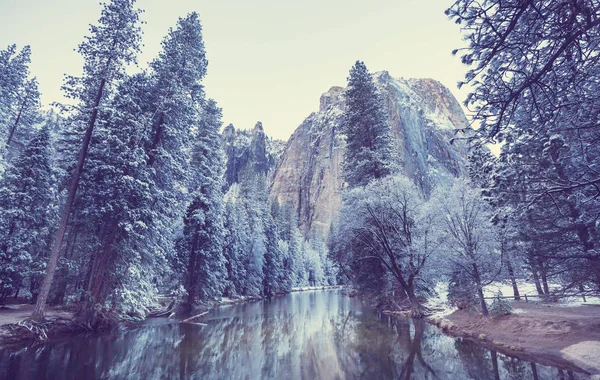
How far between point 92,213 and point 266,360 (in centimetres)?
1092

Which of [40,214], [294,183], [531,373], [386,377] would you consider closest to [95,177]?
[40,214]

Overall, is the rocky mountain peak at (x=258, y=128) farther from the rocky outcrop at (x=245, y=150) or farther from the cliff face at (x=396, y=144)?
the cliff face at (x=396, y=144)

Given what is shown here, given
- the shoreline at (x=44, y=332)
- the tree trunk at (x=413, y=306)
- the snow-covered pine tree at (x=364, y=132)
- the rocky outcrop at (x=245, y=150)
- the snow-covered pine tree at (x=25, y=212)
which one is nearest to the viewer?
the shoreline at (x=44, y=332)

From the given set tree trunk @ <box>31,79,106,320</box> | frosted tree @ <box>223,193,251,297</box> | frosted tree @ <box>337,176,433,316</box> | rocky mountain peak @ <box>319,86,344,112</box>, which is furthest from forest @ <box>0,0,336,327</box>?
rocky mountain peak @ <box>319,86,344,112</box>

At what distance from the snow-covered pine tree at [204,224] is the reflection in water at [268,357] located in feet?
27.8

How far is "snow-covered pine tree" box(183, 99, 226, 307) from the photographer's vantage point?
22.9 meters

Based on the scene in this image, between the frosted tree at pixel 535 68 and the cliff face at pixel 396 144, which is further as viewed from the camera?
the cliff face at pixel 396 144

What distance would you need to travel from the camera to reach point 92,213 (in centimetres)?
1402

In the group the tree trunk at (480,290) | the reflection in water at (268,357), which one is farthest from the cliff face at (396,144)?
the reflection in water at (268,357)

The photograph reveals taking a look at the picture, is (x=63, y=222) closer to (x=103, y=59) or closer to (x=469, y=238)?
(x=103, y=59)

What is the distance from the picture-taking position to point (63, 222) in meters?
12.3

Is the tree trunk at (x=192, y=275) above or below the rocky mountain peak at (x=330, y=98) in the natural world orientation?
below

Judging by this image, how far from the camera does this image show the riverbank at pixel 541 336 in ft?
27.9

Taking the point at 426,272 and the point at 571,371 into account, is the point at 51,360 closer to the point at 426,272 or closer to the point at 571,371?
the point at 571,371
